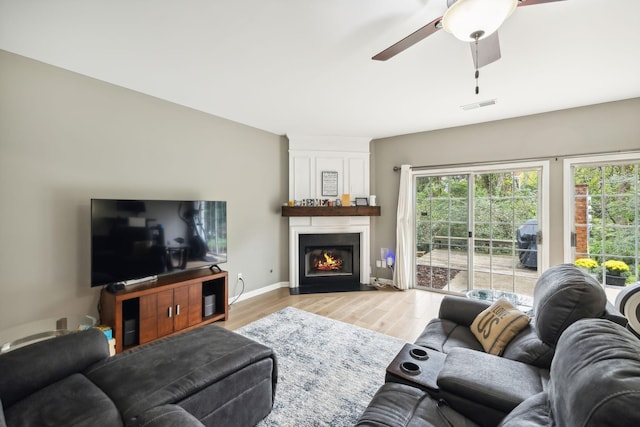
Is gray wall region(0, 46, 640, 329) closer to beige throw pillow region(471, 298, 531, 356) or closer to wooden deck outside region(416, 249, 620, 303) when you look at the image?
wooden deck outside region(416, 249, 620, 303)

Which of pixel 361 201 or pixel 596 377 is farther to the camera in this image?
pixel 361 201

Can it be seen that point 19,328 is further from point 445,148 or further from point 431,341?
point 445,148

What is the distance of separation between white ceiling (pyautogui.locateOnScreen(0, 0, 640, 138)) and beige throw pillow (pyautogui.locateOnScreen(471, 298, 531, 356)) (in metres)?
1.92

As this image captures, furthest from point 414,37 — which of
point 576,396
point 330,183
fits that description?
point 330,183

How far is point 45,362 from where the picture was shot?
1.40 metres

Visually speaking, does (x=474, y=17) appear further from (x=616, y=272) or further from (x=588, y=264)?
(x=616, y=272)

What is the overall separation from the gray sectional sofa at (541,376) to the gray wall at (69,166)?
9.31ft

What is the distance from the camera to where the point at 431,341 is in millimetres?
1922

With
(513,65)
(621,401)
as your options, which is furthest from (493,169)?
(621,401)

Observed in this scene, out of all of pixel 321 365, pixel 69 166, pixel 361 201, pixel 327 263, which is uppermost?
pixel 69 166

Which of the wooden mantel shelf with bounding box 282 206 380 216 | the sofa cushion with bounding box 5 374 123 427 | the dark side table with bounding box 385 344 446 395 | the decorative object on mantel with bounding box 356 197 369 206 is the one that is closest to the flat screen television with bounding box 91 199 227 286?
the wooden mantel shelf with bounding box 282 206 380 216

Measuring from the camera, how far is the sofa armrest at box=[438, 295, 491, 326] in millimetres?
2152

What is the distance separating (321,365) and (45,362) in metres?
1.77

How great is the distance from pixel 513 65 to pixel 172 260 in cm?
374
